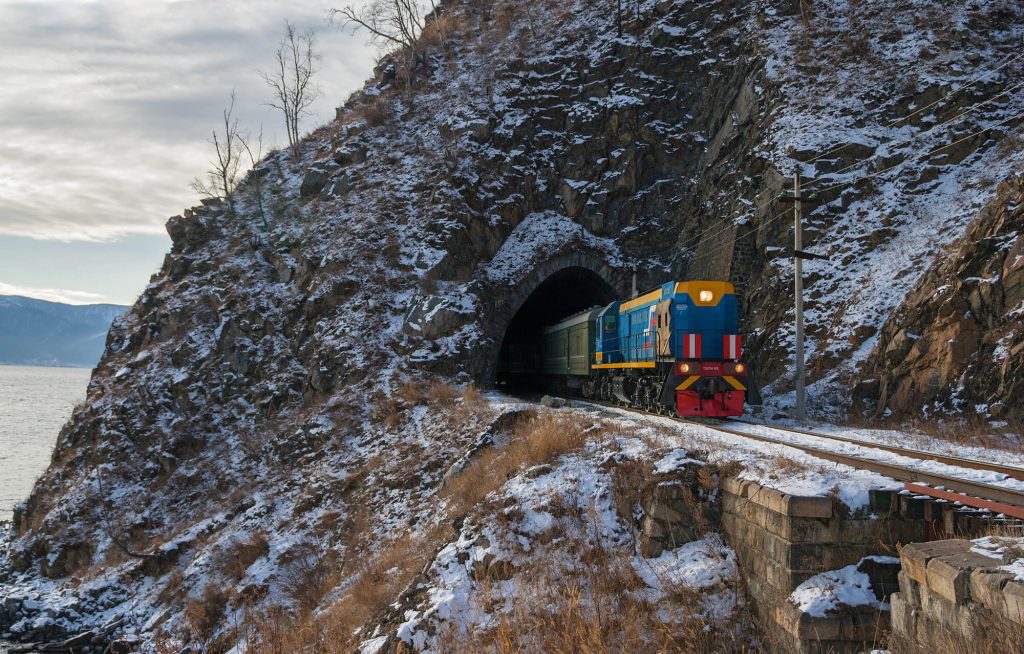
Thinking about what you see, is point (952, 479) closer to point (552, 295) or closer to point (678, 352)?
point (678, 352)

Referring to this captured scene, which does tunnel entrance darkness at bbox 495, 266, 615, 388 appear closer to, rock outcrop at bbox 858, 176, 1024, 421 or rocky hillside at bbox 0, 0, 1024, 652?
rocky hillside at bbox 0, 0, 1024, 652

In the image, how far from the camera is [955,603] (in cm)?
521

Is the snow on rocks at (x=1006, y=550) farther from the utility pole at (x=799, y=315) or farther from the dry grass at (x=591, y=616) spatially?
the utility pole at (x=799, y=315)

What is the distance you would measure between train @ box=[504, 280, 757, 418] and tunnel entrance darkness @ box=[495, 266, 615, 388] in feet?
30.5

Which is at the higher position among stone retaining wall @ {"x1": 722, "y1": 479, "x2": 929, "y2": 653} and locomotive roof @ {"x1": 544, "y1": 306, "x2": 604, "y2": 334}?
locomotive roof @ {"x1": 544, "y1": 306, "x2": 604, "y2": 334}

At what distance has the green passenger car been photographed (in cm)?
2509

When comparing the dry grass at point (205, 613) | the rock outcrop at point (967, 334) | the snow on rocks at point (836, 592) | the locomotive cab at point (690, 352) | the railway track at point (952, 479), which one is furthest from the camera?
the locomotive cab at point (690, 352)

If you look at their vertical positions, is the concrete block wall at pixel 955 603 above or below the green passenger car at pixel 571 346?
below

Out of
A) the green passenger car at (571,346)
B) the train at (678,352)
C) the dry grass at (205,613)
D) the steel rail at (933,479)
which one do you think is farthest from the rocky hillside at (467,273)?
the train at (678,352)

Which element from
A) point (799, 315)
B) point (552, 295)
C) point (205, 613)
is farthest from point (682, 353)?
point (552, 295)

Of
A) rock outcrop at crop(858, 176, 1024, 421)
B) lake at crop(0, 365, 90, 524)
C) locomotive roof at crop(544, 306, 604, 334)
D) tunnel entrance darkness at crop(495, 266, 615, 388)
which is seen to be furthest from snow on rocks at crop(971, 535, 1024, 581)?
tunnel entrance darkness at crop(495, 266, 615, 388)

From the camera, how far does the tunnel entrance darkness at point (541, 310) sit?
32875mm

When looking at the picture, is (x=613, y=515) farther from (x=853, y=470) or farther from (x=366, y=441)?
(x=366, y=441)

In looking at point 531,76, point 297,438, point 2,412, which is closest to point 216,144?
point 531,76
